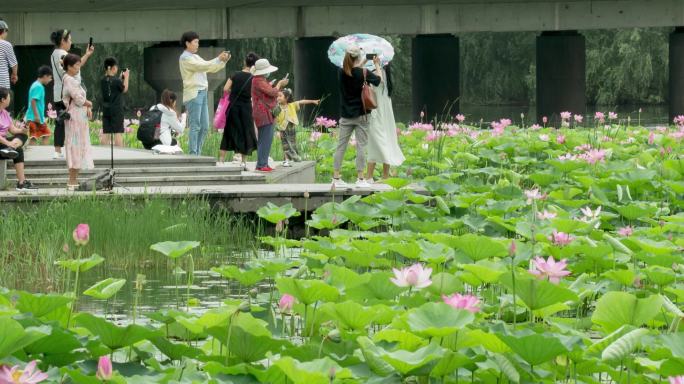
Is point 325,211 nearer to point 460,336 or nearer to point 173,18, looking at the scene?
point 460,336

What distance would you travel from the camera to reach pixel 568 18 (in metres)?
31.1

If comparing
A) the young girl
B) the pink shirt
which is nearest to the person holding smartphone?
the pink shirt

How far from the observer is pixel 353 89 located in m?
12.8

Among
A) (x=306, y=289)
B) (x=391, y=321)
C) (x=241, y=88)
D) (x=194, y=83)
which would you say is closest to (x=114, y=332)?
(x=306, y=289)

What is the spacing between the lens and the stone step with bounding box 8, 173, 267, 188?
42.0 feet

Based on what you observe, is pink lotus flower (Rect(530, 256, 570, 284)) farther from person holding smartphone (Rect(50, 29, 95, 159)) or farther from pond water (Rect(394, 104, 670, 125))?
pond water (Rect(394, 104, 670, 125))

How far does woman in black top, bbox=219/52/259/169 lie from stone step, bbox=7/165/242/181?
1.89 feet

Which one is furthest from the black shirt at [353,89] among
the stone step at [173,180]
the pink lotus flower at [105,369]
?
the pink lotus flower at [105,369]

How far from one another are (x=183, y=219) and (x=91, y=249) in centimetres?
81

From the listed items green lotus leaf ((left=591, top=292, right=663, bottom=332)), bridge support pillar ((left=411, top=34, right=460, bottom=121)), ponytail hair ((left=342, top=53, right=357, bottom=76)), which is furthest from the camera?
bridge support pillar ((left=411, top=34, right=460, bottom=121))

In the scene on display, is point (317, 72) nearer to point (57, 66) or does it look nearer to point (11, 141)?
point (57, 66)

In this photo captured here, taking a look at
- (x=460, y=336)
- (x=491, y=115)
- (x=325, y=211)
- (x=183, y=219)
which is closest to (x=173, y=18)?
(x=491, y=115)

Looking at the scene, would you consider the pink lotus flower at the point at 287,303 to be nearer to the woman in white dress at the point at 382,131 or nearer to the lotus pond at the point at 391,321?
the lotus pond at the point at 391,321

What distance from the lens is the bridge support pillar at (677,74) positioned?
31.3 meters
